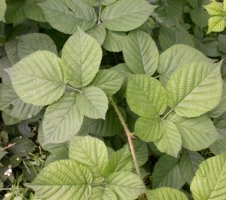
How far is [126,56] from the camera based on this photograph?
1.17 metres

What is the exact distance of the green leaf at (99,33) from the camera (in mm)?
1186

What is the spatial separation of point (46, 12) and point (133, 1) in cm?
29

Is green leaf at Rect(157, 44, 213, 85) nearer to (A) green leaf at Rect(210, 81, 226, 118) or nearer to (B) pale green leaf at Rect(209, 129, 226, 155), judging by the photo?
(A) green leaf at Rect(210, 81, 226, 118)

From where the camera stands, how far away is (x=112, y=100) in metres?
1.13

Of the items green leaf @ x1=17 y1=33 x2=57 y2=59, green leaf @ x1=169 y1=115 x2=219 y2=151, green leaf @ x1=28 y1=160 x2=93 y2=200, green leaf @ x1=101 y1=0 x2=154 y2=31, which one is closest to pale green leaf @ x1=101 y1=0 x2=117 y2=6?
green leaf @ x1=101 y1=0 x2=154 y2=31

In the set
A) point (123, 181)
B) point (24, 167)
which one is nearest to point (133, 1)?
point (123, 181)

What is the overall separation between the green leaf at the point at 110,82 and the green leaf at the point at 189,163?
1.37 feet

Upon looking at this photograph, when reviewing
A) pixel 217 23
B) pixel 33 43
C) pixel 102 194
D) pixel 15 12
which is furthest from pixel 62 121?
pixel 217 23

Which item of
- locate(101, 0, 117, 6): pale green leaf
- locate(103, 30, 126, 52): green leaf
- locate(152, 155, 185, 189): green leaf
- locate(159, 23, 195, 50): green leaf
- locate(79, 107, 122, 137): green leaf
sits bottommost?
locate(152, 155, 185, 189): green leaf

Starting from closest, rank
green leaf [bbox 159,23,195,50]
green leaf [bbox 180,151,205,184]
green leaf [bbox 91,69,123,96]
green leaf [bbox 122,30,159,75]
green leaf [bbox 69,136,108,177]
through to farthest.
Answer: green leaf [bbox 69,136,108,177]
green leaf [bbox 91,69,123,96]
green leaf [bbox 122,30,159,75]
green leaf [bbox 180,151,205,184]
green leaf [bbox 159,23,195,50]

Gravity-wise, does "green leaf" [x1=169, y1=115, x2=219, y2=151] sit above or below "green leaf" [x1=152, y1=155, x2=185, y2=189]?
above

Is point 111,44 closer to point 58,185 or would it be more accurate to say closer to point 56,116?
point 56,116

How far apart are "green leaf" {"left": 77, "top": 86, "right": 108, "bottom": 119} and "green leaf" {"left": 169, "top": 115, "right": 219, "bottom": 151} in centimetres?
22

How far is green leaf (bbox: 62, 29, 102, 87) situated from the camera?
1.03m
